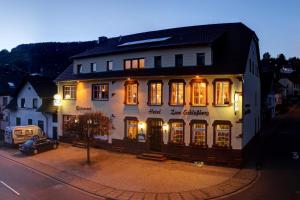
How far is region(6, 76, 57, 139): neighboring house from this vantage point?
36.9m

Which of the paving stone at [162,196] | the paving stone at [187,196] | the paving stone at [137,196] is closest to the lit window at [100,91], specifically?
Answer: the paving stone at [137,196]

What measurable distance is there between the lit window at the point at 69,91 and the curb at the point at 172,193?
12.1 m

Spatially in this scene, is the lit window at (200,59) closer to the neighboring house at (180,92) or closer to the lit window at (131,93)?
the neighboring house at (180,92)

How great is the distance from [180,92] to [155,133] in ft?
13.9

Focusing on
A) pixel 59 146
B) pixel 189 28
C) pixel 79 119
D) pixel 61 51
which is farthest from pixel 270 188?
pixel 61 51

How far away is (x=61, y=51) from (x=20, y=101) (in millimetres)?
46314

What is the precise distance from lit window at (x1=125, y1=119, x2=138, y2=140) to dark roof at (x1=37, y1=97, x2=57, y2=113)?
11.7 m

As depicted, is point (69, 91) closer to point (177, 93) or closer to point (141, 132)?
point (141, 132)

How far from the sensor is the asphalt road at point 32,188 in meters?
16.7

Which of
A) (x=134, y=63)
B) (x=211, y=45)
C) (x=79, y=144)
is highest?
(x=211, y=45)

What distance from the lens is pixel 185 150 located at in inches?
973

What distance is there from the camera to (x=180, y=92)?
25047 mm

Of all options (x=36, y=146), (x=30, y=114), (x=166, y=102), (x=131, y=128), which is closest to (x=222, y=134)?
(x=166, y=102)

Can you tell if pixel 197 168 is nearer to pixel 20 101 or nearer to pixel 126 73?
pixel 126 73
